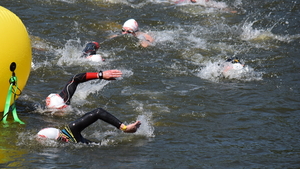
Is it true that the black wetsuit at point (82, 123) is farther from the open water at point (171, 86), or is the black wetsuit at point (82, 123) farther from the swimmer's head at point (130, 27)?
the swimmer's head at point (130, 27)

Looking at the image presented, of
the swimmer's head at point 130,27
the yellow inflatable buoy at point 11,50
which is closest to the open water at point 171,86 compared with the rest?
the swimmer's head at point 130,27

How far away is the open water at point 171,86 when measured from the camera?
7.70 metres

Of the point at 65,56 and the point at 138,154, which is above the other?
the point at 65,56

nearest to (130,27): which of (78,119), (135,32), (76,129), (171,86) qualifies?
(135,32)

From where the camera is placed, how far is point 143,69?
13078mm

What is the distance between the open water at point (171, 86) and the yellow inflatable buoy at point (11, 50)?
38.1 inches

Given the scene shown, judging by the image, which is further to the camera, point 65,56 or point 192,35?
point 192,35

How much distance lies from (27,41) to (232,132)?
13.4 feet

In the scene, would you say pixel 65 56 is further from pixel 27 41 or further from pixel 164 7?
pixel 164 7

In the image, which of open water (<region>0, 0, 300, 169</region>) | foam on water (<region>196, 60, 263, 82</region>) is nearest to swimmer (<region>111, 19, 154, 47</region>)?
open water (<region>0, 0, 300, 169</region>)

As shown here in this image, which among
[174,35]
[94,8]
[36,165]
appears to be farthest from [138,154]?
[94,8]

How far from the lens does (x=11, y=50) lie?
7711 millimetres

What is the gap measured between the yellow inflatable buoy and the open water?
968 mm

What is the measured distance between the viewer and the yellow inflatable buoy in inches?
300
